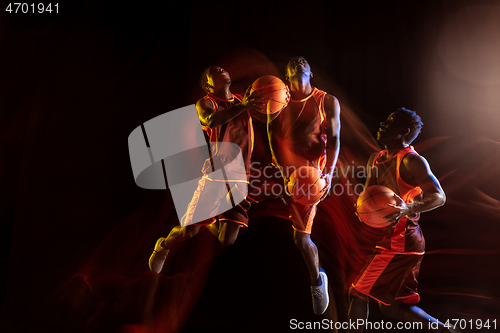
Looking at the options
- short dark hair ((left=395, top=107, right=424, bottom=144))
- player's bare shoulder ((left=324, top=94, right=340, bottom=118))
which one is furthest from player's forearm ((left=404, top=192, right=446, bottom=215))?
player's bare shoulder ((left=324, top=94, right=340, bottom=118))

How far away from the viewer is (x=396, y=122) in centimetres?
220

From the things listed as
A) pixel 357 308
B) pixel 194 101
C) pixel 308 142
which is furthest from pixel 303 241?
pixel 194 101

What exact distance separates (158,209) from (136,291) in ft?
2.14

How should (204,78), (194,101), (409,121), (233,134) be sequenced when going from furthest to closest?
(194,101)
(204,78)
(233,134)
(409,121)

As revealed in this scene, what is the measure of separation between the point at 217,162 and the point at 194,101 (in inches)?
23.4

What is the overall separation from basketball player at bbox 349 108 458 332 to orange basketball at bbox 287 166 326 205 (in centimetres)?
41

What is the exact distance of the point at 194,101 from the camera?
2676 mm

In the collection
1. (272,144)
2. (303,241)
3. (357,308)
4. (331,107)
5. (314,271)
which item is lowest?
(357,308)

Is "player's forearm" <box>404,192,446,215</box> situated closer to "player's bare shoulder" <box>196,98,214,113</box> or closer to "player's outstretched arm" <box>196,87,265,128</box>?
"player's outstretched arm" <box>196,87,265,128</box>

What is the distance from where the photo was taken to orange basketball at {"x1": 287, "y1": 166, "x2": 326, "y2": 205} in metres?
2.21

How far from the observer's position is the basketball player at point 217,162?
2.38 metres

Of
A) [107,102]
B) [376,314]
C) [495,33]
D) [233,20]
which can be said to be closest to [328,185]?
[376,314]

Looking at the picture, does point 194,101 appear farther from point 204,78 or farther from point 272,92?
point 272,92

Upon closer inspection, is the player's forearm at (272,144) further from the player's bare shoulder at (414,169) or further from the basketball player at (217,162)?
the player's bare shoulder at (414,169)
